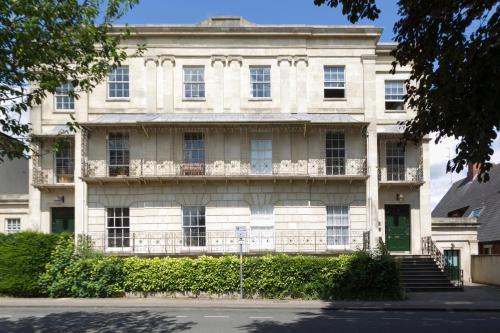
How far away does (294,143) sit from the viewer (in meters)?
25.1

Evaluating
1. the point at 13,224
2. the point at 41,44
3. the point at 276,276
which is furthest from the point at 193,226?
the point at 41,44

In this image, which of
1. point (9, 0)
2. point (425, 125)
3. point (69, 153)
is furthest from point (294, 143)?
point (9, 0)

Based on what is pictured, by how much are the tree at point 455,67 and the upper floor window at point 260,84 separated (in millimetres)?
15496

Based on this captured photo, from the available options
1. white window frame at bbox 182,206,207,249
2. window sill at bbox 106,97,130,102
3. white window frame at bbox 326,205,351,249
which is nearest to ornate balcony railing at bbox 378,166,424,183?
white window frame at bbox 326,205,351,249

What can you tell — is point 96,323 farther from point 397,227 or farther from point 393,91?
point 393,91

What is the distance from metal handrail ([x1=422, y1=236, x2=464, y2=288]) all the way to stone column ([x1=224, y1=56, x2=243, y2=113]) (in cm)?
1162

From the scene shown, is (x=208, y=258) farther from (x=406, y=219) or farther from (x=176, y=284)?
(x=406, y=219)

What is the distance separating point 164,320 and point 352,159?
13.4m

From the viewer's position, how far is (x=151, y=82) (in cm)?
2539

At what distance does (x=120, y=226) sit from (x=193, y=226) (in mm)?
3584

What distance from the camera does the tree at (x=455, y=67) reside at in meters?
8.39

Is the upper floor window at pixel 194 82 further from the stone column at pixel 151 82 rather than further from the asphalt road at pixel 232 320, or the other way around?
the asphalt road at pixel 232 320

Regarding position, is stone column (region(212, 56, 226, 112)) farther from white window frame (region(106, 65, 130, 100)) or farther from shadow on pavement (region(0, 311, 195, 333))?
shadow on pavement (region(0, 311, 195, 333))

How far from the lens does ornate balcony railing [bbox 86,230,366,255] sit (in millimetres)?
24469
